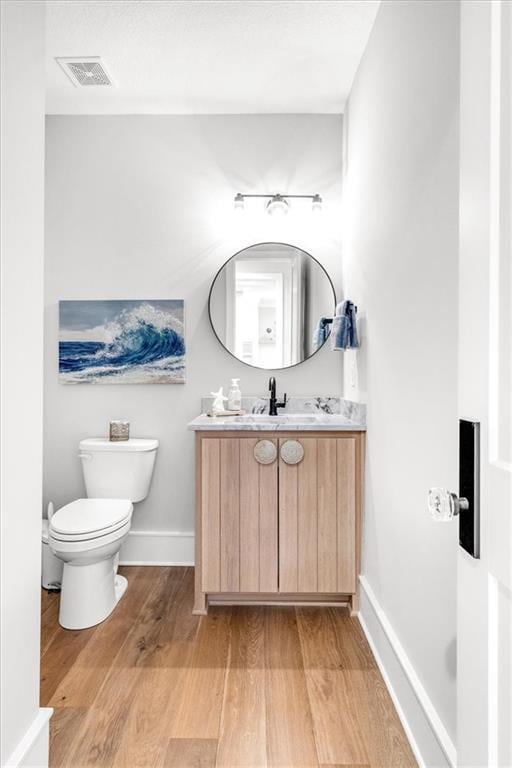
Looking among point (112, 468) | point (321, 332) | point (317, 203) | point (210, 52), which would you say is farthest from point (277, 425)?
point (210, 52)

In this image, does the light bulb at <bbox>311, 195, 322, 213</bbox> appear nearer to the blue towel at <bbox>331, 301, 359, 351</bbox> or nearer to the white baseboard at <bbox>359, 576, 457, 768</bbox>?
the blue towel at <bbox>331, 301, 359, 351</bbox>

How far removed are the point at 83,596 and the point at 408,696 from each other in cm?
141

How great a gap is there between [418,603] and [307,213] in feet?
7.18

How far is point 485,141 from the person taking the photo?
0.68 m

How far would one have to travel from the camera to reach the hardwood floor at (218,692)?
1.42 meters

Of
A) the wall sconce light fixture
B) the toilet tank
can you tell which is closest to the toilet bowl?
the toilet tank

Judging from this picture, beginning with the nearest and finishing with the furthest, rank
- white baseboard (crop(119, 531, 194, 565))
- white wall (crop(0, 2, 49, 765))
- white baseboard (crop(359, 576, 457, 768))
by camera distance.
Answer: white wall (crop(0, 2, 49, 765)) < white baseboard (crop(359, 576, 457, 768)) < white baseboard (crop(119, 531, 194, 565))

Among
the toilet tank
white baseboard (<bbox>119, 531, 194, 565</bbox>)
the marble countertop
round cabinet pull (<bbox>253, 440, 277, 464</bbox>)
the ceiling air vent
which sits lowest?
white baseboard (<bbox>119, 531, 194, 565</bbox>)

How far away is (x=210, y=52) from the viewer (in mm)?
2322

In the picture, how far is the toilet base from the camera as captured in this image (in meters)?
2.14

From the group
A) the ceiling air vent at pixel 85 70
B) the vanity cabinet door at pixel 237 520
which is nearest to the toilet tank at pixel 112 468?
the vanity cabinet door at pixel 237 520

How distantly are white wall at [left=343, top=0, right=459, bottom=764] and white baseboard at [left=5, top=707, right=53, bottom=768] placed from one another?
105cm

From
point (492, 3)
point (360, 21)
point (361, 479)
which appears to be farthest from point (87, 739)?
point (360, 21)

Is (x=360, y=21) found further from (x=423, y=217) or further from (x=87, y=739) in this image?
(x=87, y=739)
